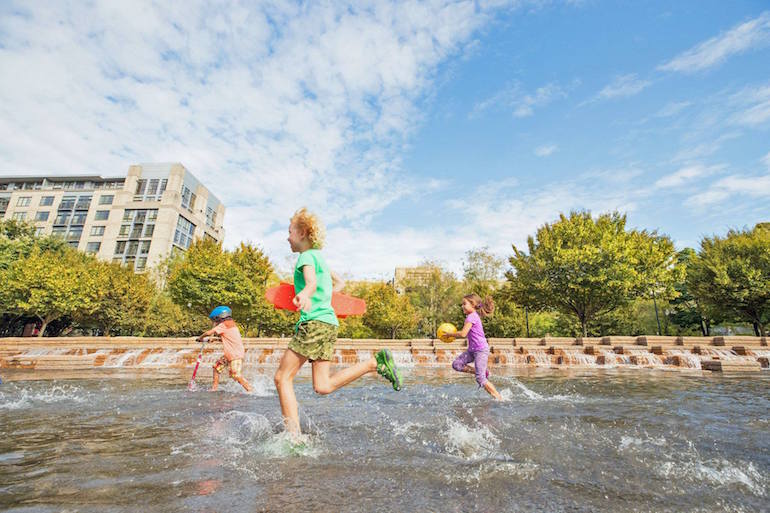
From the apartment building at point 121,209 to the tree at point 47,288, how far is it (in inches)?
1361

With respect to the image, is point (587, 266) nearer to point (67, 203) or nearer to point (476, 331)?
point (476, 331)

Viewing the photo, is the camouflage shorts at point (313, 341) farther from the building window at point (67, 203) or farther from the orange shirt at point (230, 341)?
the building window at point (67, 203)

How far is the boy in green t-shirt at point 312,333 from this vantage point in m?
3.47

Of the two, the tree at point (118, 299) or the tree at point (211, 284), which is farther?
the tree at point (118, 299)

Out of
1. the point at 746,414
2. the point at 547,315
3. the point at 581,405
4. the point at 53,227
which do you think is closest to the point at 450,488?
the point at 581,405

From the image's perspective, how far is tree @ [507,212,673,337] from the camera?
26141 mm

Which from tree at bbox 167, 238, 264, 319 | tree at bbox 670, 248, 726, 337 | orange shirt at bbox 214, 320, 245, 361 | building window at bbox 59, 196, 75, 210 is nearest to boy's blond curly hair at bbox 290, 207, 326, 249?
orange shirt at bbox 214, 320, 245, 361

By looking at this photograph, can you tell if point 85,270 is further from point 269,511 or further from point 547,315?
point 547,315

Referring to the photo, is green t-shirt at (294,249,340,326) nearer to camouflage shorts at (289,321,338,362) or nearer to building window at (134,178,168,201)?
camouflage shorts at (289,321,338,362)

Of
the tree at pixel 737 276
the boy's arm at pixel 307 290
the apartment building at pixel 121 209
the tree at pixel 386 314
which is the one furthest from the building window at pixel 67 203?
the tree at pixel 737 276

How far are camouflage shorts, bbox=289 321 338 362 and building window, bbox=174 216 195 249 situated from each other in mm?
72025

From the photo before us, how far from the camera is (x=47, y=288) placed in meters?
27.9

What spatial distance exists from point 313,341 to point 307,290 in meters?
0.49

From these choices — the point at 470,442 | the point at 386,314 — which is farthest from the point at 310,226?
the point at 386,314
